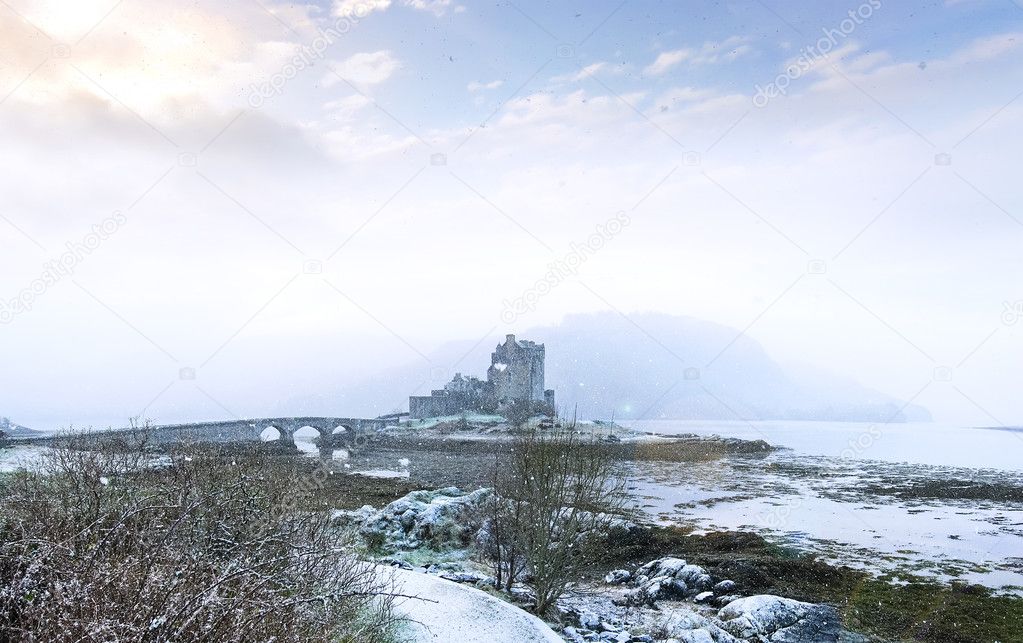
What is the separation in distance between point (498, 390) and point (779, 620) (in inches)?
4091

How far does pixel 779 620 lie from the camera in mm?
16281

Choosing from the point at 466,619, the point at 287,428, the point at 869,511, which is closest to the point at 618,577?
the point at 466,619

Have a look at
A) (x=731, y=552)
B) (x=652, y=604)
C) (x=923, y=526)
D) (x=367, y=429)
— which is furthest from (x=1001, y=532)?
(x=367, y=429)

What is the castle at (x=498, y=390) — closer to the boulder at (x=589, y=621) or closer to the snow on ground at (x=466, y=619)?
the boulder at (x=589, y=621)

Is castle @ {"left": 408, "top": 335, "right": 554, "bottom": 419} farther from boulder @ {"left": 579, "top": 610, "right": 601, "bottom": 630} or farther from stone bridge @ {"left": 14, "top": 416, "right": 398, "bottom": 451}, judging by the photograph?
boulder @ {"left": 579, "top": 610, "right": 601, "bottom": 630}

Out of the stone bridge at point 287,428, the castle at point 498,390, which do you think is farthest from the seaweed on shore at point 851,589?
the castle at point 498,390

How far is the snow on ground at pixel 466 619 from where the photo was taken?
1284cm

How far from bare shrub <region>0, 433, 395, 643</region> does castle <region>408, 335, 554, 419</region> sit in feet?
328

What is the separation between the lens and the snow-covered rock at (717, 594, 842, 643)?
51.5ft

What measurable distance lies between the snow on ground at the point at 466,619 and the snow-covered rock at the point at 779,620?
6294mm

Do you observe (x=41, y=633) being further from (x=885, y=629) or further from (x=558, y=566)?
(x=885, y=629)

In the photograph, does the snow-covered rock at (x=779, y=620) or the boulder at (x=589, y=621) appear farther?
the boulder at (x=589, y=621)

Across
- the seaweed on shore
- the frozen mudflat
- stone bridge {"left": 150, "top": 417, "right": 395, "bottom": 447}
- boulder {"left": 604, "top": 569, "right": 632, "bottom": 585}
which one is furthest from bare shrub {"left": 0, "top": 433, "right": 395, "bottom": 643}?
stone bridge {"left": 150, "top": 417, "right": 395, "bottom": 447}

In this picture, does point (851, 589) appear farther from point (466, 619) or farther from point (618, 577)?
point (466, 619)
